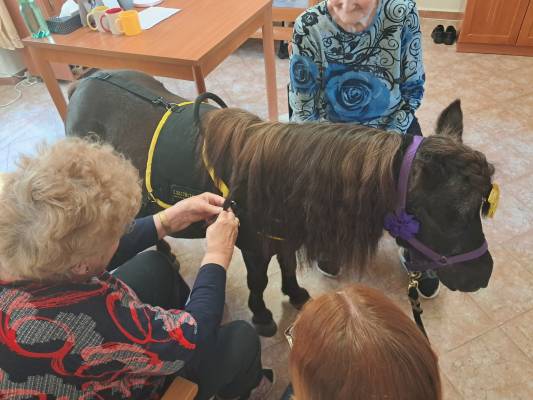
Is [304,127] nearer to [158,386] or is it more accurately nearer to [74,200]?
[74,200]

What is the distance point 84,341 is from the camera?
2.25 ft

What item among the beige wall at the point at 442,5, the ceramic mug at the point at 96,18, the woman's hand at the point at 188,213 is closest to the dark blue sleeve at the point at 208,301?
the woman's hand at the point at 188,213

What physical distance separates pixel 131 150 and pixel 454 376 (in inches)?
51.6

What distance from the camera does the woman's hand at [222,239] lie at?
969 mm

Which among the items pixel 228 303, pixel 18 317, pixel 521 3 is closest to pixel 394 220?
pixel 18 317

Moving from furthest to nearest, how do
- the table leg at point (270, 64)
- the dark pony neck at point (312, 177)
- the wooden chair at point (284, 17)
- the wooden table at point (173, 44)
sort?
the wooden chair at point (284, 17), the table leg at point (270, 64), the wooden table at point (173, 44), the dark pony neck at point (312, 177)

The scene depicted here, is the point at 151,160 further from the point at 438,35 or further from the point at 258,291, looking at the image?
the point at 438,35

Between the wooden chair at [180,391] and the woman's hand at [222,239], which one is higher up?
the woman's hand at [222,239]

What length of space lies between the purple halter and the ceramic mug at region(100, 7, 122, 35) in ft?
4.97

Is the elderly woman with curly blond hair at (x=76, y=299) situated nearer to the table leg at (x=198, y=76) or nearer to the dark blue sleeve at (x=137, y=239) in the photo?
the dark blue sleeve at (x=137, y=239)

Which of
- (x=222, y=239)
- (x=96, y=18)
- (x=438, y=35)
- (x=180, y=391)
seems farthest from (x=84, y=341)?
(x=438, y=35)

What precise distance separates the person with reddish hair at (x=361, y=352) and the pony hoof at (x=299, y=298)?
1020 millimetres

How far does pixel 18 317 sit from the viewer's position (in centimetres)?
66

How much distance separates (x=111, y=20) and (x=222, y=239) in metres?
1.36
